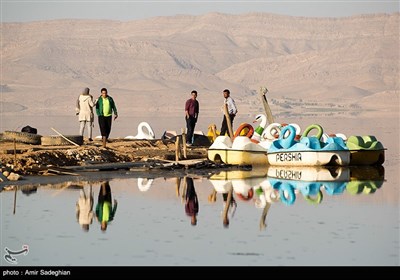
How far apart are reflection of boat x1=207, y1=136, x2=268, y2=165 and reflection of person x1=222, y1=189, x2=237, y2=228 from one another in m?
5.14

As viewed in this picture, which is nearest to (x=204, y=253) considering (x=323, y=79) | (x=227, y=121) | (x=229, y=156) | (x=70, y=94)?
(x=229, y=156)

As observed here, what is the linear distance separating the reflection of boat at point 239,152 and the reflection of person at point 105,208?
540 cm

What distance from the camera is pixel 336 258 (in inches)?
528

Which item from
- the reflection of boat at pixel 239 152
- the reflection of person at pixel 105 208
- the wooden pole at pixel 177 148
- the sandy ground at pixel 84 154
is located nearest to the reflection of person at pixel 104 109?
the sandy ground at pixel 84 154

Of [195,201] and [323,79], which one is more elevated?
[323,79]

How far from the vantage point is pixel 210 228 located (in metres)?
15.8

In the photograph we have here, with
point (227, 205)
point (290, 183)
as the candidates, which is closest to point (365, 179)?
point (290, 183)

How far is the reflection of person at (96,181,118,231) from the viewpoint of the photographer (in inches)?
648

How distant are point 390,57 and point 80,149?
17527cm

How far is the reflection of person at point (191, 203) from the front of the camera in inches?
677

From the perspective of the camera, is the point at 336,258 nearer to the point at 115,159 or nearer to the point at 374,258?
the point at 374,258

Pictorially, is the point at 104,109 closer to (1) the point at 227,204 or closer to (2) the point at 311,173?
(2) the point at 311,173

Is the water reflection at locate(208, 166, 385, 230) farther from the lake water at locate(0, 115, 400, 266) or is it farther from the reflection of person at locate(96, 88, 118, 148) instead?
the reflection of person at locate(96, 88, 118, 148)

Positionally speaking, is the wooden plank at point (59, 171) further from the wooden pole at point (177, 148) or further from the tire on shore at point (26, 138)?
the tire on shore at point (26, 138)
